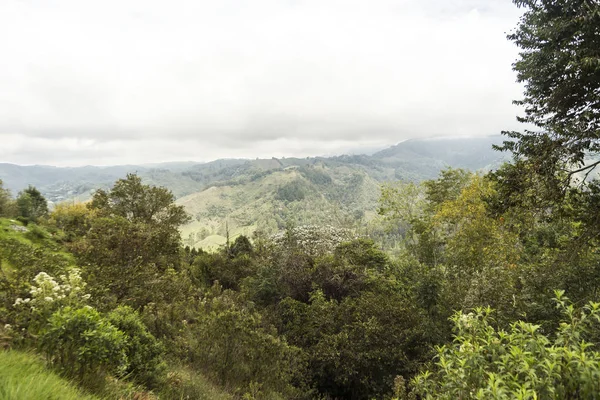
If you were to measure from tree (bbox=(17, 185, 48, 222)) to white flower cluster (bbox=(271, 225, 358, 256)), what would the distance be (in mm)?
35453

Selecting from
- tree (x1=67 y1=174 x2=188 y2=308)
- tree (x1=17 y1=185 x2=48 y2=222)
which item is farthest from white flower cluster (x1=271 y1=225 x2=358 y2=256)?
tree (x1=17 y1=185 x2=48 y2=222)

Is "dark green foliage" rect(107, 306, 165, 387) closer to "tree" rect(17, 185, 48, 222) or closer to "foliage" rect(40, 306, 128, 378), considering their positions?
"foliage" rect(40, 306, 128, 378)

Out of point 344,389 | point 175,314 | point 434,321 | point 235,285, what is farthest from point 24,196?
point 434,321

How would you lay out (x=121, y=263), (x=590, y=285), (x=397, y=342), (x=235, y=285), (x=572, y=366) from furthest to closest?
(x=235, y=285) < (x=397, y=342) < (x=121, y=263) < (x=590, y=285) < (x=572, y=366)

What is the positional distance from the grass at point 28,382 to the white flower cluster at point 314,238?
86.2 feet

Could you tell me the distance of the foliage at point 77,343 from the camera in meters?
4.77

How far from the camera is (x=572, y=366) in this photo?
2914mm

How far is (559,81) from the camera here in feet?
A: 28.8

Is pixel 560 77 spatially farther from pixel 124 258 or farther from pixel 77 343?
pixel 124 258

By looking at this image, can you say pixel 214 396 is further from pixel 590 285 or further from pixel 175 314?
pixel 590 285

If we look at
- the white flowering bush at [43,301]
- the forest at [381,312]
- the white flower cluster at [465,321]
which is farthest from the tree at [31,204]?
the white flower cluster at [465,321]

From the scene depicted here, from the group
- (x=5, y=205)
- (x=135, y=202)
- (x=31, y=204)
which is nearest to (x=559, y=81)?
(x=135, y=202)

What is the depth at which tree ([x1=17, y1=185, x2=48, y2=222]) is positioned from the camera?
152 feet

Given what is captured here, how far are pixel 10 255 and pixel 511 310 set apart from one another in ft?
57.4
